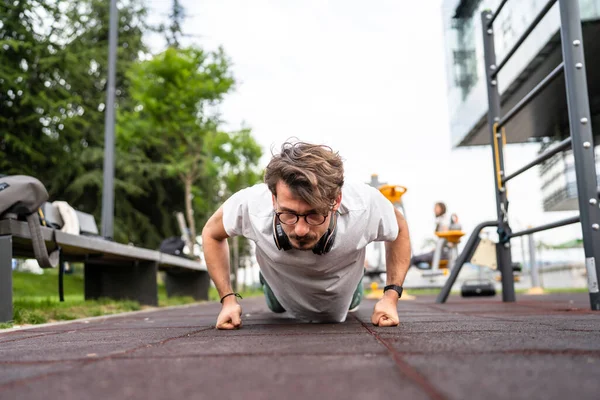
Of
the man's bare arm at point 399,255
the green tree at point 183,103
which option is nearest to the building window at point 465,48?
the green tree at point 183,103

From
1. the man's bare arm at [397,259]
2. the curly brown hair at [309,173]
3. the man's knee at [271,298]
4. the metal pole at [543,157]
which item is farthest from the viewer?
the metal pole at [543,157]

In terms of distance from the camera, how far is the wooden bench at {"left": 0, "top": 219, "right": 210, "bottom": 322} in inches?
118

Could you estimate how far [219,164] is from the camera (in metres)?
16.0

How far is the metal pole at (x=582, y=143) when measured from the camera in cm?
312

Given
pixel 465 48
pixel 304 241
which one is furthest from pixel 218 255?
pixel 465 48

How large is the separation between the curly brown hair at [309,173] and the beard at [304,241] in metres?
0.11

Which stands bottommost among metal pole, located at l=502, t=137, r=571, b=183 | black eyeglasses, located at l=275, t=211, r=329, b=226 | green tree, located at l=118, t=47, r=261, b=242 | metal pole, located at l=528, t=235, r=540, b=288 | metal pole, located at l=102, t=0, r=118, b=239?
metal pole, located at l=528, t=235, r=540, b=288

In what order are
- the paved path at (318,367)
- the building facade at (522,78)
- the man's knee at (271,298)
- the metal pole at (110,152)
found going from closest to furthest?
1. the paved path at (318,367)
2. the man's knee at (271,298)
3. the metal pole at (110,152)
4. the building facade at (522,78)

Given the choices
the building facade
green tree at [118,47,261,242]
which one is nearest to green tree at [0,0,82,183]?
A: green tree at [118,47,261,242]

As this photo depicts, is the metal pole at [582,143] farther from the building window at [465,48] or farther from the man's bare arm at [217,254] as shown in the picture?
the building window at [465,48]

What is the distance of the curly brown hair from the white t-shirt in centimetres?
21

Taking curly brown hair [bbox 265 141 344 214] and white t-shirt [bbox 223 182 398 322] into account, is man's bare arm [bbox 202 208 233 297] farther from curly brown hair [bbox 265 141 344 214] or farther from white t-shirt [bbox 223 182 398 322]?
curly brown hair [bbox 265 141 344 214]

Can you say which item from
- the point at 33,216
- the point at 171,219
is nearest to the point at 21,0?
the point at 171,219

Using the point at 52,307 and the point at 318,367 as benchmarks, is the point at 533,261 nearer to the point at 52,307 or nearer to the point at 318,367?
the point at 52,307
